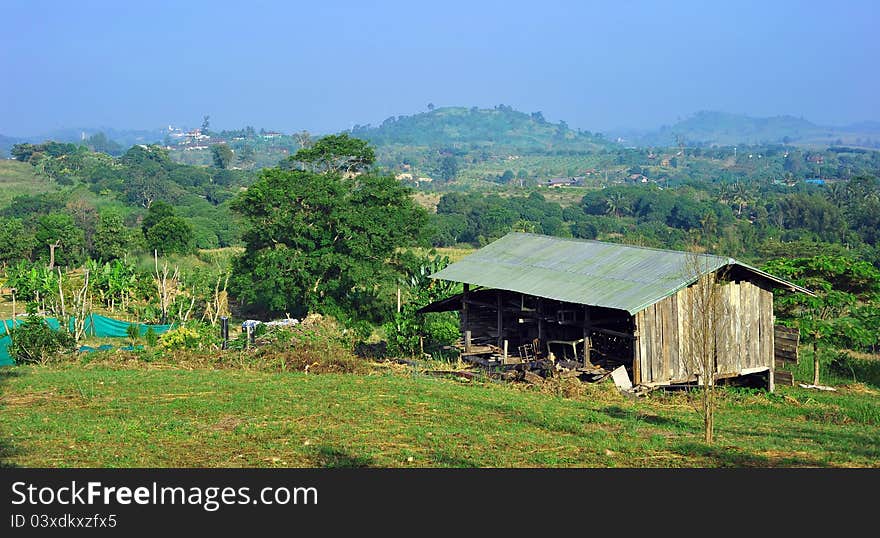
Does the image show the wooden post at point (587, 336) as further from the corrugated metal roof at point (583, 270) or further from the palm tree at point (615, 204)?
the palm tree at point (615, 204)

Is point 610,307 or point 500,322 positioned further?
point 500,322

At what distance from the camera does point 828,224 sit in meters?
67.8

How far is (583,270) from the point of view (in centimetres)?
1845

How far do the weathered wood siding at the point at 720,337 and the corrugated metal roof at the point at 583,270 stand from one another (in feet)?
1.79

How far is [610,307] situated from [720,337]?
2.26 m

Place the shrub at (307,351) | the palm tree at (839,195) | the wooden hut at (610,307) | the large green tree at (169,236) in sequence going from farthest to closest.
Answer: the palm tree at (839,195), the large green tree at (169,236), the shrub at (307,351), the wooden hut at (610,307)

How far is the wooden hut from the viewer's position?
1673 cm

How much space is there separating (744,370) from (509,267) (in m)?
5.32

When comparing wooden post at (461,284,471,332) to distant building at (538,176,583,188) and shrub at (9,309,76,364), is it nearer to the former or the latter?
shrub at (9,309,76,364)

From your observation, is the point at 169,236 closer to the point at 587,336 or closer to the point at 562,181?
the point at 587,336

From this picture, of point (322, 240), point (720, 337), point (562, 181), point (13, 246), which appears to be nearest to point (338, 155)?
point (322, 240)

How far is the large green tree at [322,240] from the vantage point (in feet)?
98.7

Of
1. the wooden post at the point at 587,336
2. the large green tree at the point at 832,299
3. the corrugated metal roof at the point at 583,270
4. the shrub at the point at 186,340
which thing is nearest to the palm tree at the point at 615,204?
the large green tree at the point at 832,299

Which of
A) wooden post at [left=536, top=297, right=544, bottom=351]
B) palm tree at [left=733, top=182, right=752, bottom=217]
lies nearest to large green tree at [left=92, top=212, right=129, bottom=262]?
wooden post at [left=536, top=297, right=544, bottom=351]
